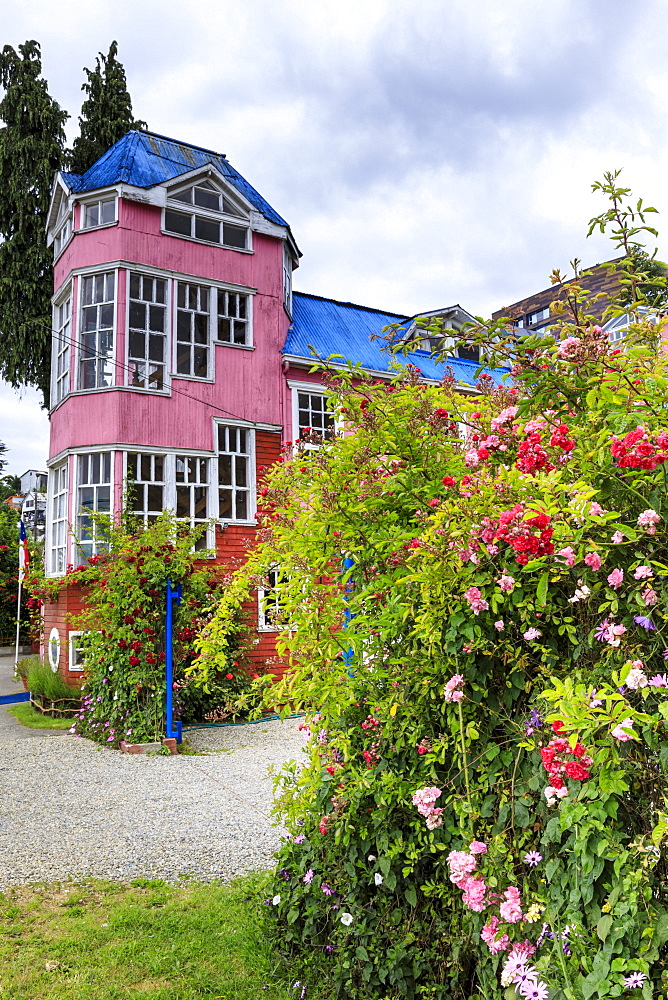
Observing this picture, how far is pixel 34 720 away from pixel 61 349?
7.12m

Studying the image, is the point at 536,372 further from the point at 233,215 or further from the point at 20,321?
the point at 20,321

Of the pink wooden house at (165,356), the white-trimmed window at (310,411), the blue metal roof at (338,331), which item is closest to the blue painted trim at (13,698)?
the pink wooden house at (165,356)

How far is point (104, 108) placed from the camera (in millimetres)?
18922

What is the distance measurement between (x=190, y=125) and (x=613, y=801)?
721 inches

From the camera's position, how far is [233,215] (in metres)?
14.3

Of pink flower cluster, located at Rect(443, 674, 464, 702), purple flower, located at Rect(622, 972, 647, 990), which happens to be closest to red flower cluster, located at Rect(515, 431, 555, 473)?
pink flower cluster, located at Rect(443, 674, 464, 702)

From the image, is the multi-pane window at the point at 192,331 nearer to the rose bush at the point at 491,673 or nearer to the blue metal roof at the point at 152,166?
the blue metal roof at the point at 152,166

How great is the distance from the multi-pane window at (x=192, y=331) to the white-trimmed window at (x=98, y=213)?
173 cm

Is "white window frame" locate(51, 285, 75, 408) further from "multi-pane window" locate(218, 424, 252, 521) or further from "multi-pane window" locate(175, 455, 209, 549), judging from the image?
"multi-pane window" locate(218, 424, 252, 521)

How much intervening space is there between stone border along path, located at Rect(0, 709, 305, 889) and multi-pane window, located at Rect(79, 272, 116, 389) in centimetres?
648

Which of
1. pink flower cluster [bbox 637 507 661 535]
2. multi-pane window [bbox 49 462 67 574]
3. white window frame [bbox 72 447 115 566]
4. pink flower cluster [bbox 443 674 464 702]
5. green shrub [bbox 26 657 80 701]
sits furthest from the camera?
multi-pane window [bbox 49 462 67 574]

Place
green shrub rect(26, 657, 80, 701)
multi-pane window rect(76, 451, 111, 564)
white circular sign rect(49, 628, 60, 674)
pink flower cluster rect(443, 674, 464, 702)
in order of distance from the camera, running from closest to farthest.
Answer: pink flower cluster rect(443, 674, 464, 702)
green shrub rect(26, 657, 80, 701)
multi-pane window rect(76, 451, 111, 564)
white circular sign rect(49, 628, 60, 674)

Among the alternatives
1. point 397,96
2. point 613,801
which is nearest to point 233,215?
point 397,96

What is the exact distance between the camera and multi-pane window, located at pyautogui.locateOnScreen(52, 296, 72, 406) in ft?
45.3
